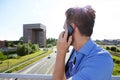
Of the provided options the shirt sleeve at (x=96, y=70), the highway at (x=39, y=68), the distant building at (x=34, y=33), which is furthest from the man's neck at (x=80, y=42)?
the distant building at (x=34, y=33)

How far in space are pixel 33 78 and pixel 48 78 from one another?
0.20 m

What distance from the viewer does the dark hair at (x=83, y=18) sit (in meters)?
1.36

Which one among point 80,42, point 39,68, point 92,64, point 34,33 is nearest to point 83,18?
point 80,42

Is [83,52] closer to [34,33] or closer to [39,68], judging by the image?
[39,68]

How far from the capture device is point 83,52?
141cm

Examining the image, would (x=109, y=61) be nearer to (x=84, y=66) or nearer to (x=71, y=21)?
(x=84, y=66)

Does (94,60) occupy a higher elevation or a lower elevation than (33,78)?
higher

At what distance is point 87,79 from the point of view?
125 centimetres

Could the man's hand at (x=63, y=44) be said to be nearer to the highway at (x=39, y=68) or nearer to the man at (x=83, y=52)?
the man at (x=83, y=52)

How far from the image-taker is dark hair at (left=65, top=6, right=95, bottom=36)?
1358mm

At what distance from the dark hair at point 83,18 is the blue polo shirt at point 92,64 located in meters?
0.08

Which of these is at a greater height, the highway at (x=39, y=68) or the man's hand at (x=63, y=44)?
the man's hand at (x=63, y=44)

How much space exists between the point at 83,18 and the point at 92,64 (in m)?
0.28

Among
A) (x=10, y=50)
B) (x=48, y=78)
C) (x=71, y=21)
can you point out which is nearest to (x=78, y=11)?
(x=71, y=21)
